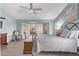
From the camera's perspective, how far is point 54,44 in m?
2.72

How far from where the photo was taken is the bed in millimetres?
2500

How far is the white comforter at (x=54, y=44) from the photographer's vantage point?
251 centimetres

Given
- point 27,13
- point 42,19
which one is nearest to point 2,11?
point 27,13

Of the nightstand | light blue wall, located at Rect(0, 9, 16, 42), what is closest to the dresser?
light blue wall, located at Rect(0, 9, 16, 42)

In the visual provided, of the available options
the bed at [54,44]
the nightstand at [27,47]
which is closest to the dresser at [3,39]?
the nightstand at [27,47]

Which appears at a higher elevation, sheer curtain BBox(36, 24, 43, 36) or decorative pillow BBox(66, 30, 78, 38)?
sheer curtain BBox(36, 24, 43, 36)

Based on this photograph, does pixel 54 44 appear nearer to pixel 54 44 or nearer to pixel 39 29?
pixel 54 44

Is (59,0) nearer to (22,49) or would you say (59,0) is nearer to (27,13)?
Result: (27,13)

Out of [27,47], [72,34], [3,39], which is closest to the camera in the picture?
[72,34]

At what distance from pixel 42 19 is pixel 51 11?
0.27 meters

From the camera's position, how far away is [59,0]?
1949mm

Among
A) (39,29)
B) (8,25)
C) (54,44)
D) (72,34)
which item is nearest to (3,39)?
(8,25)

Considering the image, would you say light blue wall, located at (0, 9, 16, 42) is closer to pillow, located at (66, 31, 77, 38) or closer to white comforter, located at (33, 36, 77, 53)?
white comforter, located at (33, 36, 77, 53)

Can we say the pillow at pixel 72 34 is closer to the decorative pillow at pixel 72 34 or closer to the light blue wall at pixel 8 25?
the decorative pillow at pixel 72 34
